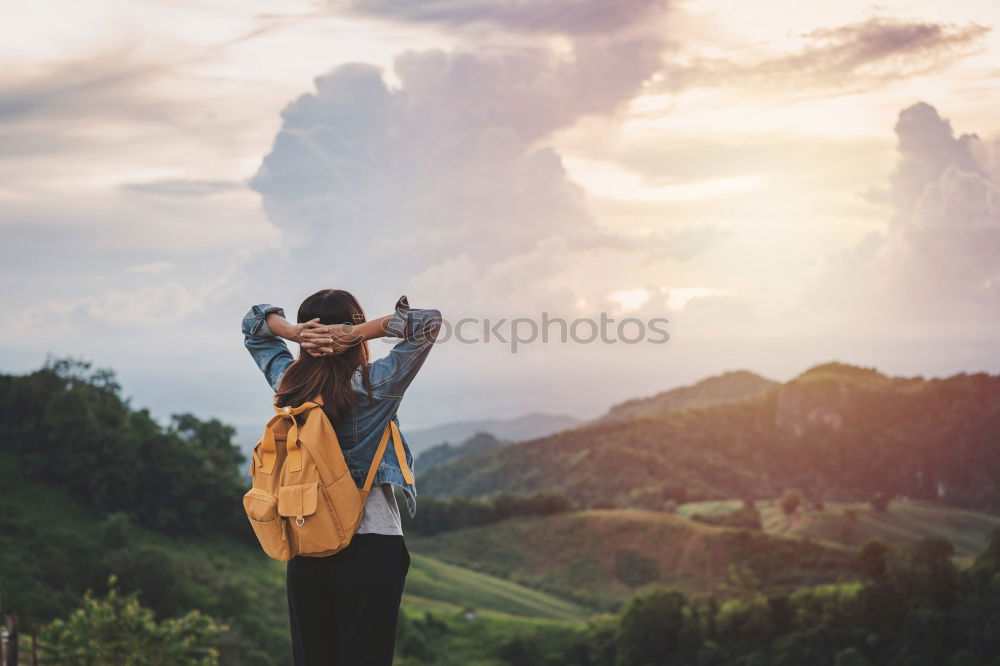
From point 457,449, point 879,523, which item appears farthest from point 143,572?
point 457,449

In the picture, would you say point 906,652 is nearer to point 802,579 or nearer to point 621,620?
point 621,620

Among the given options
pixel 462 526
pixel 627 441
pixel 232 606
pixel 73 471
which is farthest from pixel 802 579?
pixel 73 471

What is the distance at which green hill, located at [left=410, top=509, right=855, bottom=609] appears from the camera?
5262 cm

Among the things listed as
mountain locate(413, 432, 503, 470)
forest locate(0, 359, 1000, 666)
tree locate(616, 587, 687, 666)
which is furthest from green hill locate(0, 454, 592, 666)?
mountain locate(413, 432, 503, 470)

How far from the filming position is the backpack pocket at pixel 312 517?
238 cm

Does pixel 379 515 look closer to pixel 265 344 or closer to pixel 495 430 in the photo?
pixel 265 344

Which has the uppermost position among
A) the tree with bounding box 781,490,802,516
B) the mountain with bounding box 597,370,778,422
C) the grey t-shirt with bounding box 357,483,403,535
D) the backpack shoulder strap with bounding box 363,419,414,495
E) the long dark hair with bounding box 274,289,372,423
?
the mountain with bounding box 597,370,778,422

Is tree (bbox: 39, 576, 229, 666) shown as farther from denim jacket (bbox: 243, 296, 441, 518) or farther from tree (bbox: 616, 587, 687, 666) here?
tree (bbox: 616, 587, 687, 666)

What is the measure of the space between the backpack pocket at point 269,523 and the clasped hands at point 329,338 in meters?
0.39

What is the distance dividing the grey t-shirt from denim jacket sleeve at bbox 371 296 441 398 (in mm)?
259

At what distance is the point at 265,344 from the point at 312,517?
2.45 feet

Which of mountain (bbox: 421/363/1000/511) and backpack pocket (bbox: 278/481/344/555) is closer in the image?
backpack pocket (bbox: 278/481/344/555)

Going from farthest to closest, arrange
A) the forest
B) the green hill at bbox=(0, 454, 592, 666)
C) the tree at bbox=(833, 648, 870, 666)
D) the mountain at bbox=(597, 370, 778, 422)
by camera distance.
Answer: the mountain at bbox=(597, 370, 778, 422), the tree at bbox=(833, 648, 870, 666), the forest, the green hill at bbox=(0, 454, 592, 666)

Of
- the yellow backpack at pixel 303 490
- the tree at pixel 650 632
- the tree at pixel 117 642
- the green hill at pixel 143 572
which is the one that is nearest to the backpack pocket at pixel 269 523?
the yellow backpack at pixel 303 490
